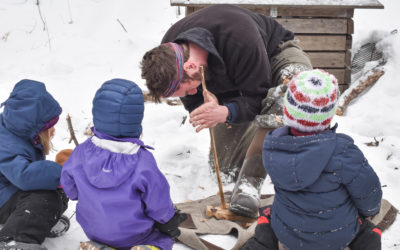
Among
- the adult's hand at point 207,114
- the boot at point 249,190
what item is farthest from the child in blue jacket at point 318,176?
the adult's hand at point 207,114

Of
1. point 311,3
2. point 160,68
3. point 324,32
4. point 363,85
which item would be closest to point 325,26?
point 324,32

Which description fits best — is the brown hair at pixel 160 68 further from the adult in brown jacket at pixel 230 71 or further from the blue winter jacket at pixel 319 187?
the blue winter jacket at pixel 319 187

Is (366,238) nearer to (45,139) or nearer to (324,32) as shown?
(45,139)

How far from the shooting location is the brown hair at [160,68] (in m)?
2.14

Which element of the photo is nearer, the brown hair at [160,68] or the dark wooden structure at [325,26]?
the brown hair at [160,68]

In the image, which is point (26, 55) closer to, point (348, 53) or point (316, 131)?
point (348, 53)

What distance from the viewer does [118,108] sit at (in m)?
1.66

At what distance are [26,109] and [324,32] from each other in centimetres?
424

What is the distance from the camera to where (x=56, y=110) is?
2.21m

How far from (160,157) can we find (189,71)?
1276mm

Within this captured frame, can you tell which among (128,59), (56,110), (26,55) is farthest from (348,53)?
(26,55)

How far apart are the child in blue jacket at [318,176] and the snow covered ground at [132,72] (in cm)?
58

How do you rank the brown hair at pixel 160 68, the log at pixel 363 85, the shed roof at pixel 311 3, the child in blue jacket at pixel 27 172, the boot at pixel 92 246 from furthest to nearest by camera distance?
the shed roof at pixel 311 3 → the log at pixel 363 85 → the brown hair at pixel 160 68 → the child in blue jacket at pixel 27 172 → the boot at pixel 92 246

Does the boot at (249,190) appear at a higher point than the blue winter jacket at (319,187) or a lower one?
lower
